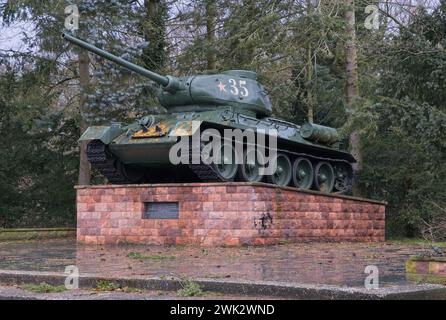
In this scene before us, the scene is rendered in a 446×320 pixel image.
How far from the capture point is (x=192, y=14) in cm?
2466

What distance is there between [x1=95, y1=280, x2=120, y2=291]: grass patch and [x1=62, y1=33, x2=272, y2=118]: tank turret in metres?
9.20

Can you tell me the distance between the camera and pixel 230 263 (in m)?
9.59

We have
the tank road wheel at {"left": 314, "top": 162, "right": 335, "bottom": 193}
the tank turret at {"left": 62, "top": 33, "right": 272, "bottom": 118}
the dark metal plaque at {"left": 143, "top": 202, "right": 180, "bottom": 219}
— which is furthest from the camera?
the tank road wheel at {"left": 314, "top": 162, "right": 335, "bottom": 193}

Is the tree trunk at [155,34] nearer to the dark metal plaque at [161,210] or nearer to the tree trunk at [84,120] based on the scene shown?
the tree trunk at [84,120]

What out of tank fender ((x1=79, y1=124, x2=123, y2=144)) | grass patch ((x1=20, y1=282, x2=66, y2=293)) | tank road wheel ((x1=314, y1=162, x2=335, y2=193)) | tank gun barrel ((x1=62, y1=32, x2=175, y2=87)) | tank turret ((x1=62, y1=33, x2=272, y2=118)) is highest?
tank gun barrel ((x1=62, y1=32, x2=175, y2=87))

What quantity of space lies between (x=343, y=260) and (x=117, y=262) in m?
3.12

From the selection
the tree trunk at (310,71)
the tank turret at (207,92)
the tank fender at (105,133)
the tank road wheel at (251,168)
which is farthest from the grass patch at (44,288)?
the tree trunk at (310,71)

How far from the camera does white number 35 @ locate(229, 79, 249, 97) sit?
16886mm

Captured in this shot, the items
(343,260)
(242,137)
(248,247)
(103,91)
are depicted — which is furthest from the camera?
(103,91)

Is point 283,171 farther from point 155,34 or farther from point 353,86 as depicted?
point 155,34

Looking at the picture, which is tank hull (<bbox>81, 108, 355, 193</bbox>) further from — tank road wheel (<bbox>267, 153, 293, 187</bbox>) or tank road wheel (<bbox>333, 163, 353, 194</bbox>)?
tank road wheel (<bbox>333, 163, 353, 194</bbox>)

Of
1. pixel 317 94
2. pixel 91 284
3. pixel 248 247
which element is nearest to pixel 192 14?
pixel 317 94

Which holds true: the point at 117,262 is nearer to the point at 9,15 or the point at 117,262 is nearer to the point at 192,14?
the point at 9,15

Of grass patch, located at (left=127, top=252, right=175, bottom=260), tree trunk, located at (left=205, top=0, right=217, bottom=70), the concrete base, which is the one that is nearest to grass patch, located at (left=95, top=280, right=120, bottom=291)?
the concrete base
